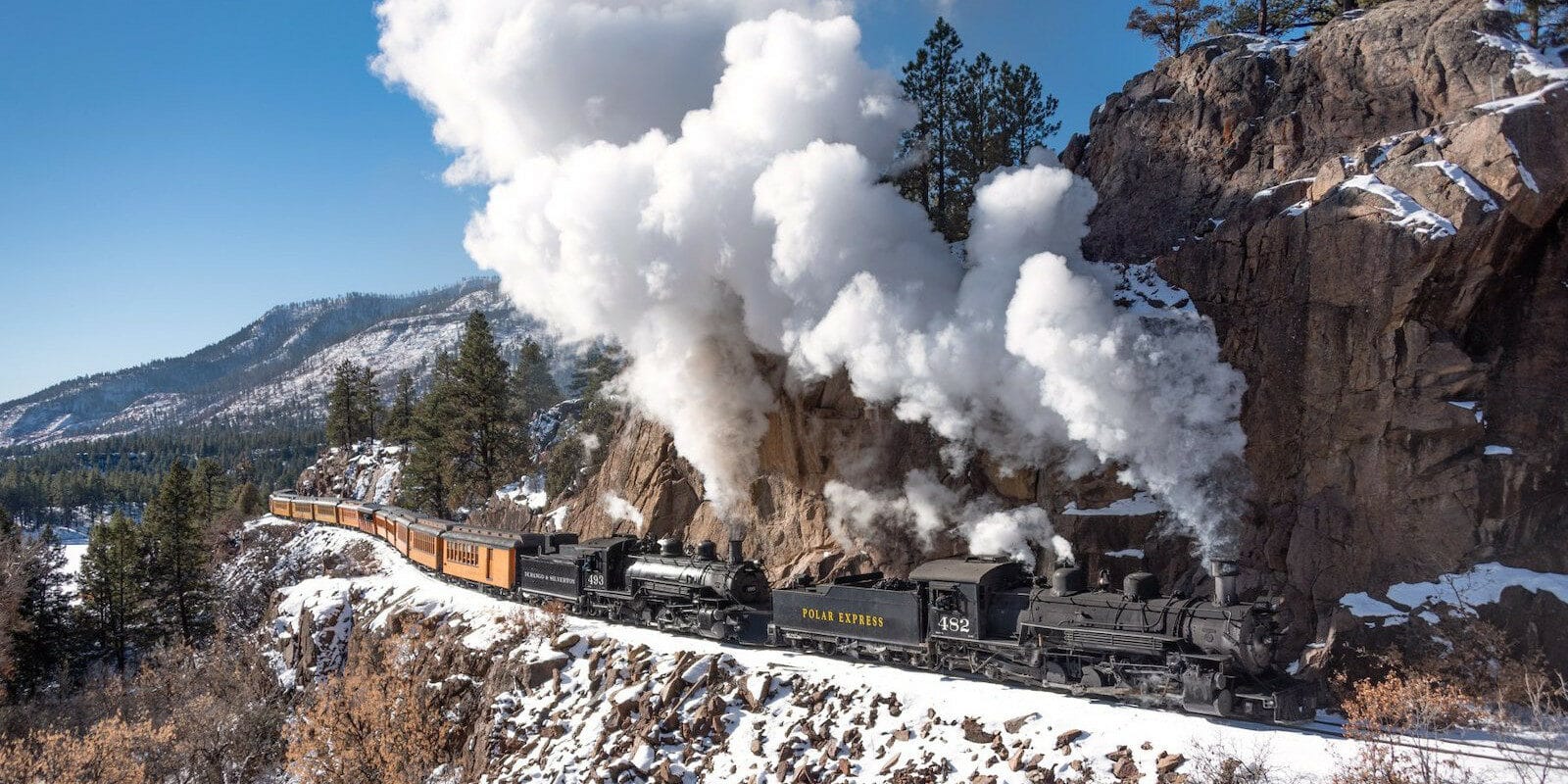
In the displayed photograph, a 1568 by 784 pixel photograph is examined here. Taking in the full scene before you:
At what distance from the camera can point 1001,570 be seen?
1819 centimetres

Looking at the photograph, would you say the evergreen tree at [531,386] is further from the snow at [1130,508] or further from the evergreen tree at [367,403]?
the snow at [1130,508]

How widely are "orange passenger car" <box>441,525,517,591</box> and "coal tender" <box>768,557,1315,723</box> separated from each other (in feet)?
40.2

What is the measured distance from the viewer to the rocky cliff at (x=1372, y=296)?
18719 mm

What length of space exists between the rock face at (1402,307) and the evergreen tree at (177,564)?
45313mm

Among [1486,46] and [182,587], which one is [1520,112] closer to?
[1486,46]

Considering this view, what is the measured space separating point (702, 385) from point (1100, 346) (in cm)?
1237

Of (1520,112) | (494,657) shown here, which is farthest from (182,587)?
(1520,112)

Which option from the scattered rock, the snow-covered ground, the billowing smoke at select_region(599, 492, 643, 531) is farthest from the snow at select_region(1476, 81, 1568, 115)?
the billowing smoke at select_region(599, 492, 643, 531)

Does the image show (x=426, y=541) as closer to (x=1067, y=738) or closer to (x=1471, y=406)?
(x=1067, y=738)

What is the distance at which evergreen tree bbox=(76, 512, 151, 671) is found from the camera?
4419 centimetres

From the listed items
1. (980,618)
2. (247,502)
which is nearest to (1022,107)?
(980,618)

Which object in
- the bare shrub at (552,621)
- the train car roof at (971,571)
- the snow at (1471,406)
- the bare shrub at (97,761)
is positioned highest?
the snow at (1471,406)

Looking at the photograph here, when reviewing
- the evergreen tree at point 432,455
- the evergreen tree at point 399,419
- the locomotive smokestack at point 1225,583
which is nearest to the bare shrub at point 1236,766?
the locomotive smokestack at point 1225,583

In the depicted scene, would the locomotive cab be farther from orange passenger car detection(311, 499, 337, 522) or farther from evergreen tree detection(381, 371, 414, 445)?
evergreen tree detection(381, 371, 414, 445)
